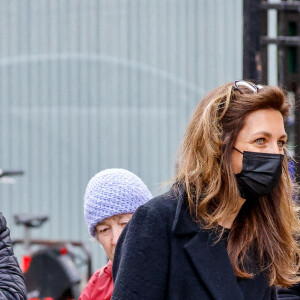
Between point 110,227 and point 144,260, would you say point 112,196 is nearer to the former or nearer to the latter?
→ point 110,227

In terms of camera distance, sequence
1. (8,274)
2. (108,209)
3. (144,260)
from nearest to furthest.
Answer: (144,260) < (8,274) < (108,209)

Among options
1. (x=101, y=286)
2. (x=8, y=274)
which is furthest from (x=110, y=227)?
(x=8, y=274)

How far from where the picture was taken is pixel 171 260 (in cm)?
257

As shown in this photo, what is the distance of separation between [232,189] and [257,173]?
0.28ft

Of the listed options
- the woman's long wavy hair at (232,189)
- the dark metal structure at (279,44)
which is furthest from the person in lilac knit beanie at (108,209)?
the dark metal structure at (279,44)

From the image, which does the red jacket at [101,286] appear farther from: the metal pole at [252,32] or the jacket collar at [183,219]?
the metal pole at [252,32]

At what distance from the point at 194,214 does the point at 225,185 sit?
0.12 m

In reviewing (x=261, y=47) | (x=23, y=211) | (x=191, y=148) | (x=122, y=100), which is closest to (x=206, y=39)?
(x=122, y=100)

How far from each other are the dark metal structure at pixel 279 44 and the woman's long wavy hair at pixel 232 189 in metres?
2.18

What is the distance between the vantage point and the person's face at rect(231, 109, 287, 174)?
104 inches

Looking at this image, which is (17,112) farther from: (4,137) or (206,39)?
(206,39)

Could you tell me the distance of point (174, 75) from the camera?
826 cm

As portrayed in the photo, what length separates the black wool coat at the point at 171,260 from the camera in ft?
8.30

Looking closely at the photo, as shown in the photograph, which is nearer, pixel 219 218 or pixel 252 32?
pixel 219 218
